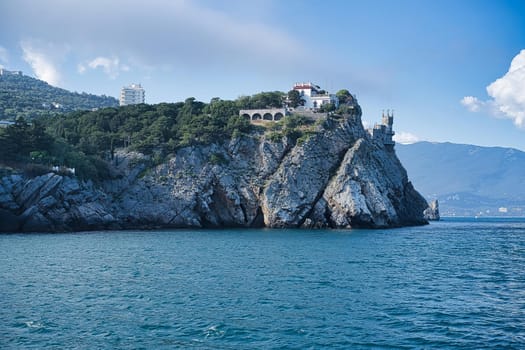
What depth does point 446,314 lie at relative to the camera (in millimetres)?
24016

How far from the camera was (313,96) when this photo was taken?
110 meters

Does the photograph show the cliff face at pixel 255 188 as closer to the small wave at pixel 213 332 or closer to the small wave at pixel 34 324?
the small wave at pixel 34 324

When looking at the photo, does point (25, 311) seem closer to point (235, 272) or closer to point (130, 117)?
point (235, 272)

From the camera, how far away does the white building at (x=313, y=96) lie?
106375 mm

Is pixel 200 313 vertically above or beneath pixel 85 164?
beneath

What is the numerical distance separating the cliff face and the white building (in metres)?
15.8

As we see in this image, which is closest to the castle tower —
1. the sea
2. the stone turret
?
the stone turret

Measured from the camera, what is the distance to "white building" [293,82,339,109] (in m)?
106

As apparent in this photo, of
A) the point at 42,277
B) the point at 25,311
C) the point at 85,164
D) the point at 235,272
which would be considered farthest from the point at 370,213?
the point at 25,311

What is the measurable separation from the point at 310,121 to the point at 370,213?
862 inches

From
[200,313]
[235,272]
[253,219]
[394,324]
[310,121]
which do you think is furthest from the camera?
[310,121]

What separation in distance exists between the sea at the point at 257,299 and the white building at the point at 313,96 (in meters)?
61.8

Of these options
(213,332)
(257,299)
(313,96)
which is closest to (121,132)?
(313,96)

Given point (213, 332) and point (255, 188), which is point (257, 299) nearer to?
point (213, 332)
